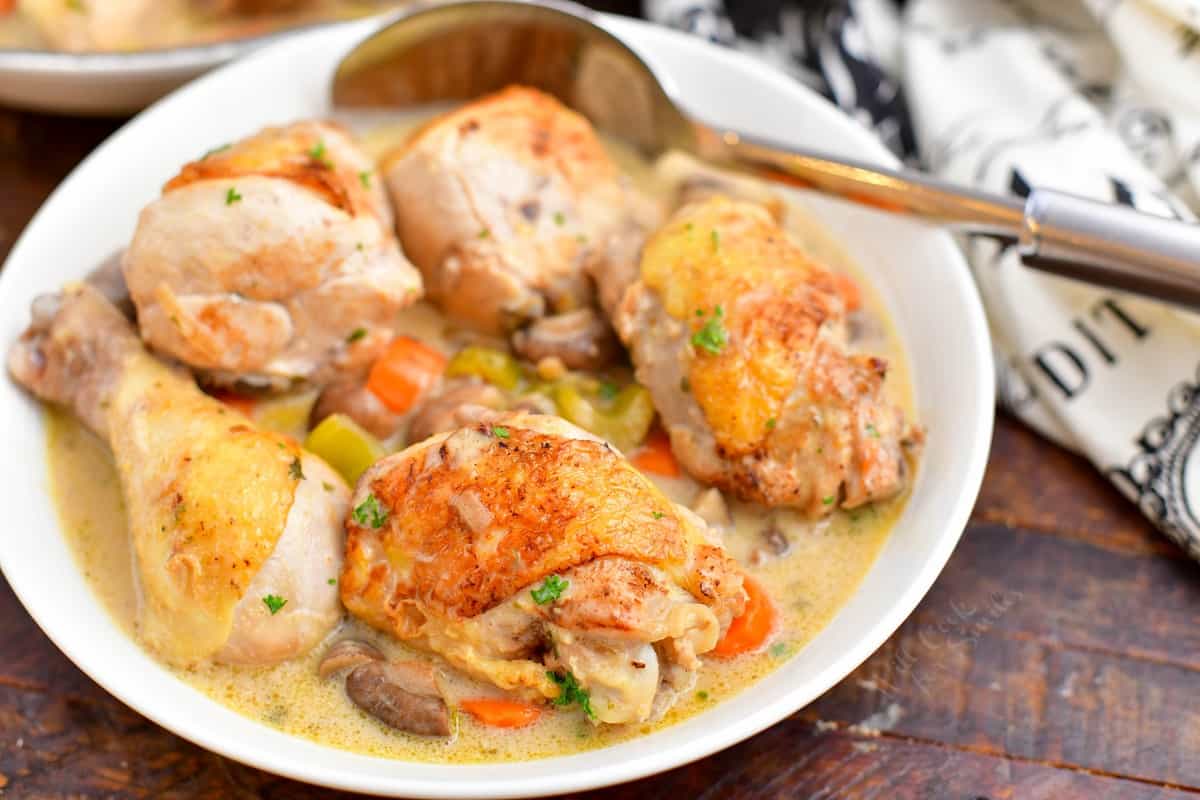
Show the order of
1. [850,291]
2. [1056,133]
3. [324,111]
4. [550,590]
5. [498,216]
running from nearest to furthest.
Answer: [550,590] < [498,216] < [850,291] < [1056,133] < [324,111]

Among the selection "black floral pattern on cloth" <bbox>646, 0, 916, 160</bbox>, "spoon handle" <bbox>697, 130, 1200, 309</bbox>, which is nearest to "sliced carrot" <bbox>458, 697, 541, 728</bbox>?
"spoon handle" <bbox>697, 130, 1200, 309</bbox>

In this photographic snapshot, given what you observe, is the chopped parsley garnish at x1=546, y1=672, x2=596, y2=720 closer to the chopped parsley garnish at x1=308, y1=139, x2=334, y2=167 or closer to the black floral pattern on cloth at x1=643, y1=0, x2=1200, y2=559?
the chopped parsley garnish at x1=308, y1=139, x2=334, y2=167

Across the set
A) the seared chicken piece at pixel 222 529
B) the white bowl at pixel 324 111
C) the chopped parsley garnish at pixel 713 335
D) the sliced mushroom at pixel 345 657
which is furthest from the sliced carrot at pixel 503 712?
the chopped parsley garnish at pixel 713 335

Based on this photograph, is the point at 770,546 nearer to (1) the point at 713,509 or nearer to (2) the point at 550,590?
(1) the point at 713,509

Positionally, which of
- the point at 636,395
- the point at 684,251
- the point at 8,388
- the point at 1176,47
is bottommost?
the point at 8,388

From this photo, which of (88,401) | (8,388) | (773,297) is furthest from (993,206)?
(8,388)

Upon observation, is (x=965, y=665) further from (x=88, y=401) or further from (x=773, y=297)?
(x=88, y=401)

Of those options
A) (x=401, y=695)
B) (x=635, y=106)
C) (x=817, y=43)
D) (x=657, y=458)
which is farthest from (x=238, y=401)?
(x=817, y=43)
